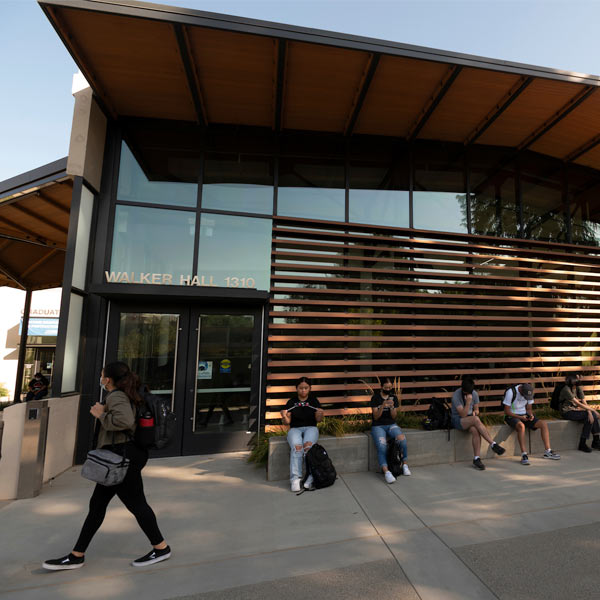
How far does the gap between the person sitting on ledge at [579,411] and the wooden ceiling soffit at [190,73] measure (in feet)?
27.2

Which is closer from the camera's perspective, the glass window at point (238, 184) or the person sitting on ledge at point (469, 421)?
the person sitting on ledge at point (469, 421)

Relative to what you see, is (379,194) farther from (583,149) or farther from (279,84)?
(583,149)

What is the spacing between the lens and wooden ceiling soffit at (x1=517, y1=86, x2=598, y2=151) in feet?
20.2

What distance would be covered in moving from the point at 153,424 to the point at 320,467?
7.93 feet

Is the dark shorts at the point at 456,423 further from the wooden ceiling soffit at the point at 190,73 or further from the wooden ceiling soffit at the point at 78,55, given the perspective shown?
the wooden ceiling soffit at the point at 78,55

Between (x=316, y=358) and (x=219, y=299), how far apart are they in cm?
206

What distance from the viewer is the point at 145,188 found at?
6.24m

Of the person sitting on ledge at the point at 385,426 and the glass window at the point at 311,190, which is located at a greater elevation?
the glass window at the point at 311,190

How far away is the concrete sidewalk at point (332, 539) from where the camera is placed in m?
2.54

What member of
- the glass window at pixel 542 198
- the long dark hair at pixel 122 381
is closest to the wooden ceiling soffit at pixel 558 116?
the glass window at pixel 542 198

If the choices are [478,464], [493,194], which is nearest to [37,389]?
[478,464]

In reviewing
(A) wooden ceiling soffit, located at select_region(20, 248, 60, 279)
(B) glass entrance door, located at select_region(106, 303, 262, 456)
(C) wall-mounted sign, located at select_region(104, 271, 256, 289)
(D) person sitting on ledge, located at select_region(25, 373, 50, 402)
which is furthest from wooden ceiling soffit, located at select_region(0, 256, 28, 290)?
(B) glass entrance door, located at select_region(106, 303, 262, 456)

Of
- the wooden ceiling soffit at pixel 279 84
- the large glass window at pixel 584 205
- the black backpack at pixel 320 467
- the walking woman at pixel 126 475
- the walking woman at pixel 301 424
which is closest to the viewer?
the walking woman at pixel 126 475

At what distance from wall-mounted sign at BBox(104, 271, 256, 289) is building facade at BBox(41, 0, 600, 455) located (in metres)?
0.03
